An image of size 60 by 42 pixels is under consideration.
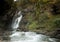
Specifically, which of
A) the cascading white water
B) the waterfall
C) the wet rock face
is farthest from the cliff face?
the cascading white water

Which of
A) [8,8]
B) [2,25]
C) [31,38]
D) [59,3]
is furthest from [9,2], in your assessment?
[31,38]

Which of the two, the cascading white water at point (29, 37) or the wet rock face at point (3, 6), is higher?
the wet rock face at point (3, 6)

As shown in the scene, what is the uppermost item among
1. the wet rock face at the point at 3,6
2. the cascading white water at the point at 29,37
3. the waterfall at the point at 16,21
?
the wet rock face at the point at 3,6

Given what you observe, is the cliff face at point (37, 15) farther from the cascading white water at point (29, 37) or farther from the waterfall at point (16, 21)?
the cascading white water at point (29, 37)

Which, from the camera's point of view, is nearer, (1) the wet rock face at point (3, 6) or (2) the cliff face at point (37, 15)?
(2) the cliff face at point (37, 15)

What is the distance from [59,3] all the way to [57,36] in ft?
16.4

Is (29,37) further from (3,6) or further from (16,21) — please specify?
(3,6)

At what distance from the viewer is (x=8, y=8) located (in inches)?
1209

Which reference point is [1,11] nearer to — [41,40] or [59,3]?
[59,3]

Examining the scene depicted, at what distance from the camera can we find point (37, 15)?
1002 inches

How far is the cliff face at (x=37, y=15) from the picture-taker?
72.0ft

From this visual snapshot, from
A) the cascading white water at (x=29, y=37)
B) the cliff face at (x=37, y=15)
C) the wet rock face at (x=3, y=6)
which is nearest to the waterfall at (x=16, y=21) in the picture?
the cliff face at (x=37, y=15)

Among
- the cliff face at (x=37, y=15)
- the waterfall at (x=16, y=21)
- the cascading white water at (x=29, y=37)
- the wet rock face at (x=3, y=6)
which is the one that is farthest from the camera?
the wet rock face at (x=3, y=6)

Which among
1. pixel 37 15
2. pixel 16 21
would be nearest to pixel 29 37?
pixel 37 15
